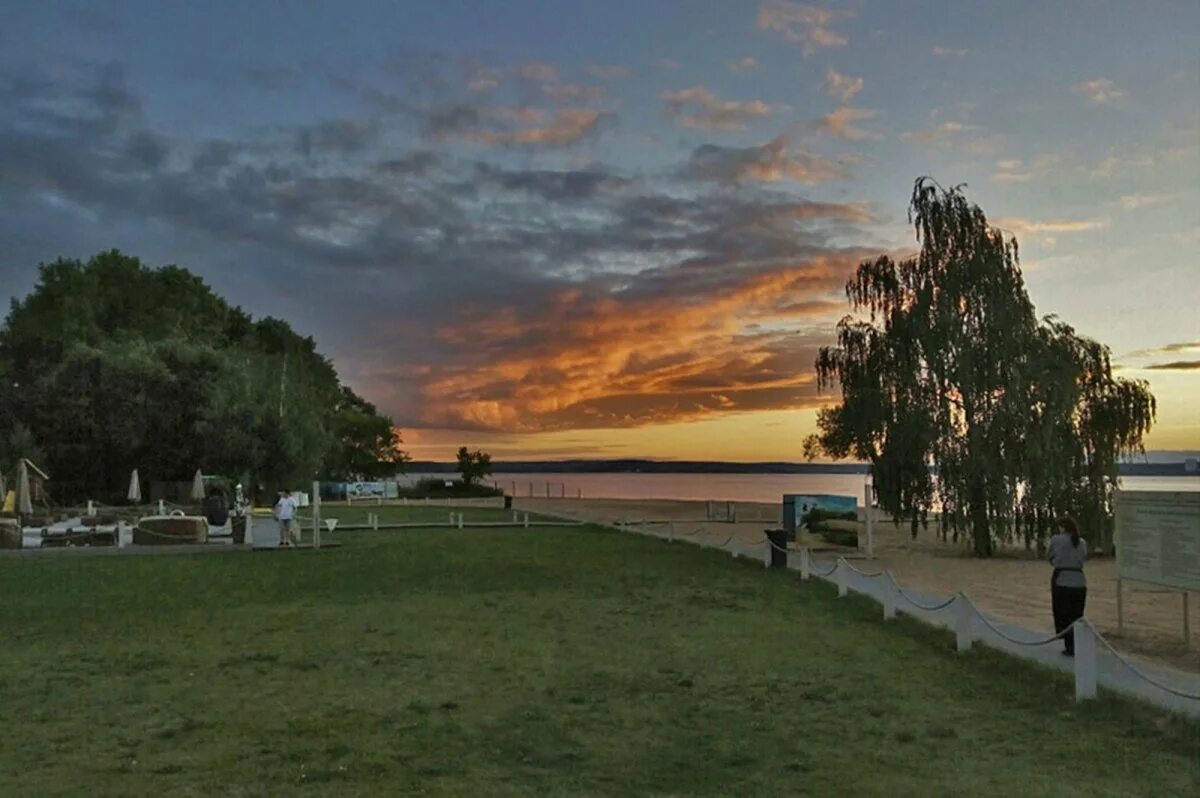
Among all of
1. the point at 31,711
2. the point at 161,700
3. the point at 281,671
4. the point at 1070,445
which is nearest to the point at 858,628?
the point at 281,671

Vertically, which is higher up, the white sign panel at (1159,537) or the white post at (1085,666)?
the white sign panel at (1159,537)

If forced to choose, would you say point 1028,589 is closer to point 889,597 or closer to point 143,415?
point 889,597

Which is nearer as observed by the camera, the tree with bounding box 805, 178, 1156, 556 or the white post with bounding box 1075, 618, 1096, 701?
the white post with bounding box 1075, 618, 1096, 701

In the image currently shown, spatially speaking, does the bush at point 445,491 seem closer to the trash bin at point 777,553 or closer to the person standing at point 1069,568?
the trash bin at point 777,553

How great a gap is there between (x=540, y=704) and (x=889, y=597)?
727 centimetres

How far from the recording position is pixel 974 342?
2775cm

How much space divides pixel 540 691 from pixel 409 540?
891 inches

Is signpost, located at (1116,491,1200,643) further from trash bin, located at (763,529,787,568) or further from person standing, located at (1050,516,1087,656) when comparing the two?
trash bin, located at (763,529,787,568)

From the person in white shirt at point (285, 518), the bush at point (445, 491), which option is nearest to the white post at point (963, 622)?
the person in white shirt at point (285, 518)

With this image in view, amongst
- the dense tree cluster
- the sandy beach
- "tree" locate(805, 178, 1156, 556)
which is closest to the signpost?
the sandy beach

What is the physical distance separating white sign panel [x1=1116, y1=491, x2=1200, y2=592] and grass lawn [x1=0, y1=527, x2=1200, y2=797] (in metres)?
2.65

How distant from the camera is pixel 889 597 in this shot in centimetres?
1462

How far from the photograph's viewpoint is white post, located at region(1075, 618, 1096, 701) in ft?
29.7

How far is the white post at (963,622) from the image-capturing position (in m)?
11.7
